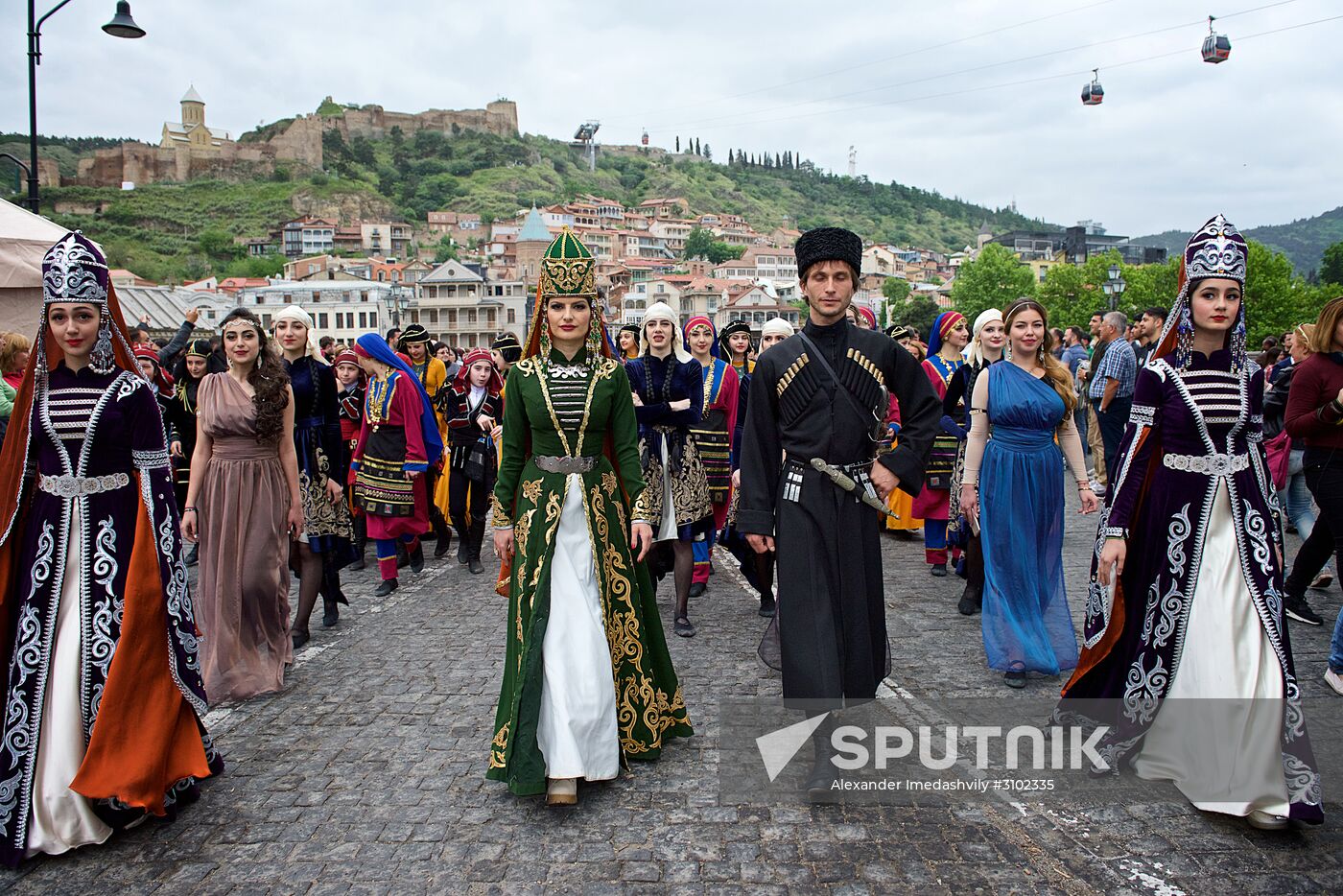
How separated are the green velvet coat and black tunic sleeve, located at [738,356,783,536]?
1.80ft

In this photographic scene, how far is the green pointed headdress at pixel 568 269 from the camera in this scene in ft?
13.9

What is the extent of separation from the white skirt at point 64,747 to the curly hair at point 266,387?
165 centimetres

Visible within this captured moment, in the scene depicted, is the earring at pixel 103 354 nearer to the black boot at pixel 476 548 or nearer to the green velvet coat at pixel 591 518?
the green velvet coat at pixel 591 518

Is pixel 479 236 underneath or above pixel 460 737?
above

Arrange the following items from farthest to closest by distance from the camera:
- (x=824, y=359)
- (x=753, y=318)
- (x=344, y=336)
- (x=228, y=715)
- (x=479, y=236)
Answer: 1. (x=479, y=236)
2. (x=753, y=318)
3. (x=344, y=336)
4. (x=228, y=715)
5. (x=824, y=359)

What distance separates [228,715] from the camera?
5.04 m

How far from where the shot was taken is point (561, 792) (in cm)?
384

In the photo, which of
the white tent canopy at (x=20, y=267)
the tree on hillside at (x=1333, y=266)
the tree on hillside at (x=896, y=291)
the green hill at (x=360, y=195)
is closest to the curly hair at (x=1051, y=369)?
the white tent canopy at (x=20, y=267)

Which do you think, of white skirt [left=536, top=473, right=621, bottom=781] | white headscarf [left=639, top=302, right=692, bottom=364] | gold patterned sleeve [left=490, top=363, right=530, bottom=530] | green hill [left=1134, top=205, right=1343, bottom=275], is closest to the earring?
gold patterned sleeve [left=490, top=363, right=530, bottom=530]

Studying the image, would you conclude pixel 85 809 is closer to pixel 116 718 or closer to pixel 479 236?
pixel 116 718

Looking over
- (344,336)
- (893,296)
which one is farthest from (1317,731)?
(893,296)

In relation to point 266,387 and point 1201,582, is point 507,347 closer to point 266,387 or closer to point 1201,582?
point 266,387

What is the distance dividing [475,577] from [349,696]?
3.44 metres

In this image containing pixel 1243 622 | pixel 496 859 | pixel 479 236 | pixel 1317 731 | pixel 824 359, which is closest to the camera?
pixel 496 859
